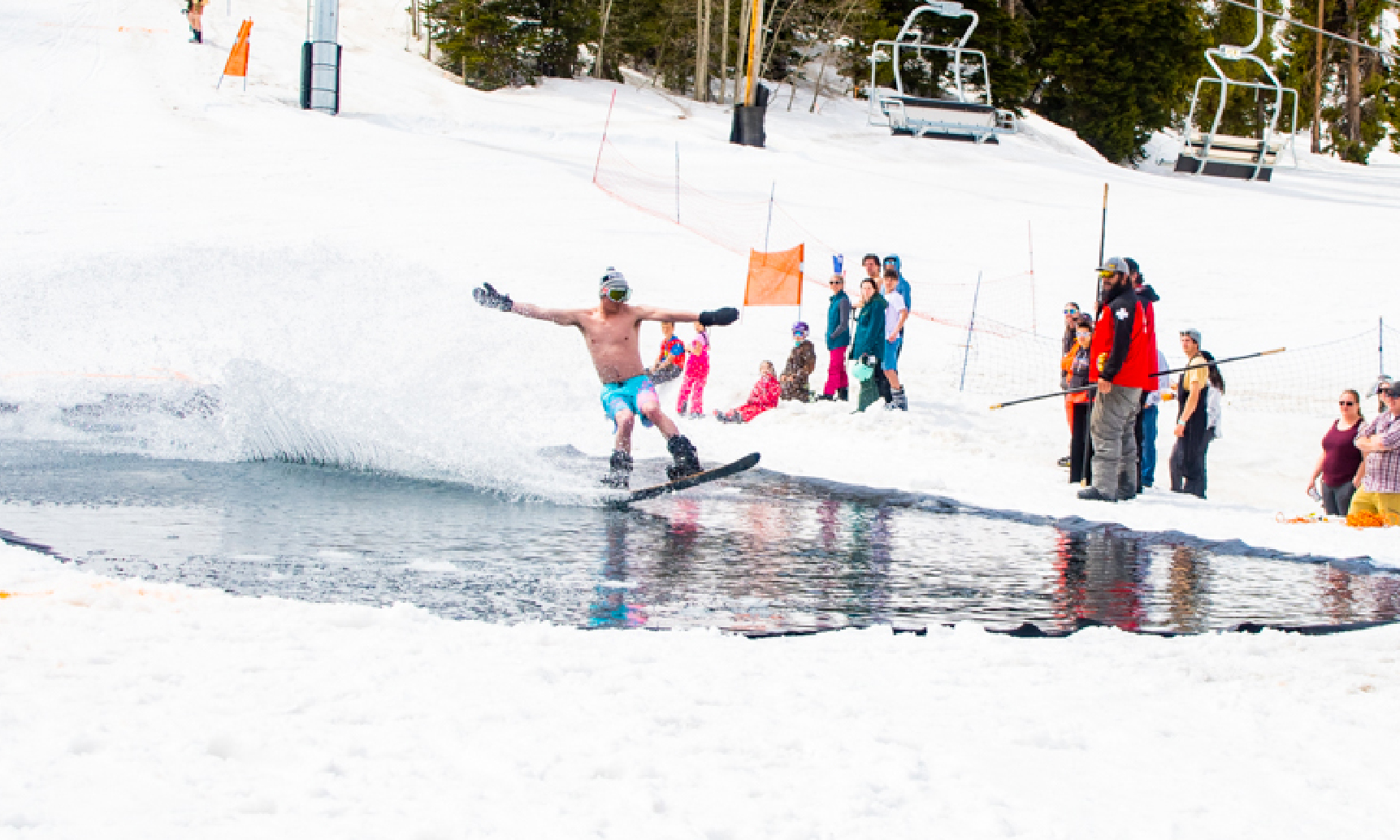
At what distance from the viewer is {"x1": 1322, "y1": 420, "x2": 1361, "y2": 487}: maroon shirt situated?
9.49 m

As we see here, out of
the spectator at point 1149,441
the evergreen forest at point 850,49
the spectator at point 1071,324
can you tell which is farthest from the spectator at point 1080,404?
the evergreen forest at point 850,49

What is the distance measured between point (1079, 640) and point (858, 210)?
24487 mm

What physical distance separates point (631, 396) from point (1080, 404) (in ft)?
12.8

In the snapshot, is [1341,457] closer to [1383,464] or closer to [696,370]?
[1383,464]

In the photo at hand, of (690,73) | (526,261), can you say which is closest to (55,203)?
(526,261)

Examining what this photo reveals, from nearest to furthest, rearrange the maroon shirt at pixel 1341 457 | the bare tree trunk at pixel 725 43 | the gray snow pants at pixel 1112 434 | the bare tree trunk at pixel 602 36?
the maroon shirt at pixel 1341 457 → the gray snow pants at pixel 1112 434 → the bare tree trunk at pixel 725 43 → the bare tree trunk at pixel 602 36

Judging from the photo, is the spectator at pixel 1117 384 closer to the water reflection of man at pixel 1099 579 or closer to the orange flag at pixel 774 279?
the water reflection of man at pixel 1099 579

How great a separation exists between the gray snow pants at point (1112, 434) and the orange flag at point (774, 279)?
22.0ft

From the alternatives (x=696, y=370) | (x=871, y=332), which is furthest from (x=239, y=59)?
(x=871, y=332)

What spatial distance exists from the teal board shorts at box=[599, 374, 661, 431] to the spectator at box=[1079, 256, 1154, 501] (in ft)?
11.2

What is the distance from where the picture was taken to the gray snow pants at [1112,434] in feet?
32.0

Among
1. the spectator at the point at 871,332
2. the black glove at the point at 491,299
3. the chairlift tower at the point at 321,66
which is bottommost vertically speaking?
the spectator at the point at 871,332

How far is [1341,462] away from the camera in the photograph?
956 centimetres

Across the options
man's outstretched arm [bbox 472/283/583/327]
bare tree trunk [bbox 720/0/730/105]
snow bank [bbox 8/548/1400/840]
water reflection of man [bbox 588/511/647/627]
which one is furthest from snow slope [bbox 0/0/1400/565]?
snow bank [bbox 8/548/1400/840]
